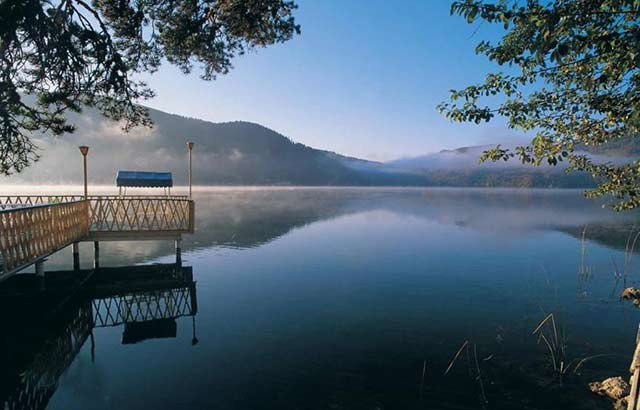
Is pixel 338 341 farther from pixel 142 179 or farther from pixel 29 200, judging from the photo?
pixel 142 179

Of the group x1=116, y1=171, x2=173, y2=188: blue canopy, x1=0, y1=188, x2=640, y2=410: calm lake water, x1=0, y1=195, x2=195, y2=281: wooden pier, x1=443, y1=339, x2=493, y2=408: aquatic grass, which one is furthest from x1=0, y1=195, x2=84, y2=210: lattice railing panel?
x1=443, y1=339, x2=493, y2=408: aquatic grass

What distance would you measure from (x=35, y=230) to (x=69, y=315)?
341cm

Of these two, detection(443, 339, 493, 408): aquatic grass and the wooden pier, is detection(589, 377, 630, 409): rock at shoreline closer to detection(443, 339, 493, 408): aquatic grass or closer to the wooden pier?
detection(443, 339, 493, 408): aquatic grass

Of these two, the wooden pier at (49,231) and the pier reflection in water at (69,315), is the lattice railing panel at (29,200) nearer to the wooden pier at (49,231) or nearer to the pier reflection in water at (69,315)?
the wooden pier at (49,231)

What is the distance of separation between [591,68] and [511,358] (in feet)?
24.8

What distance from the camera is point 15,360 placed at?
9391 mm

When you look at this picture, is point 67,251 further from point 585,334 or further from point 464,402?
point 585,334

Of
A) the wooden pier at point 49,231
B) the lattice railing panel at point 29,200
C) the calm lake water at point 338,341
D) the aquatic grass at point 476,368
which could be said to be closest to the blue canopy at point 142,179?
the lattice railing panel at point 29,200

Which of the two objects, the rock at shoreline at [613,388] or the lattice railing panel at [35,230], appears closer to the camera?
the rock at shoreline at [613,388]

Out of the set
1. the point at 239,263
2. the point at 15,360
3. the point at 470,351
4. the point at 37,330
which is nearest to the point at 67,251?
the point at 239,263

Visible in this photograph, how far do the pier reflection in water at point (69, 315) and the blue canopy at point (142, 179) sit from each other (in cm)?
679

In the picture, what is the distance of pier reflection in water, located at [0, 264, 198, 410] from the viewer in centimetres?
870

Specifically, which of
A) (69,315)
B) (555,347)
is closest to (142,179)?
(69,315)

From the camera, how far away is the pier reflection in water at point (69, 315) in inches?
343
